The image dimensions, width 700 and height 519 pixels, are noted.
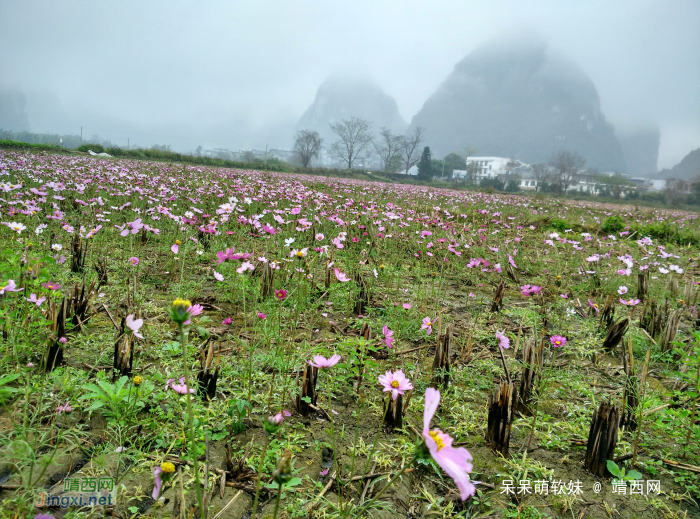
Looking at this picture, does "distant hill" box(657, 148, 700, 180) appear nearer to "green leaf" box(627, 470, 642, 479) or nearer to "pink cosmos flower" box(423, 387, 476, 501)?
"green leaf" box(627, 470, 642, 479)

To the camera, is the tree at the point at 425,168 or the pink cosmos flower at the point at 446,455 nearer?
the pink cosmos flower at the point at 446,455

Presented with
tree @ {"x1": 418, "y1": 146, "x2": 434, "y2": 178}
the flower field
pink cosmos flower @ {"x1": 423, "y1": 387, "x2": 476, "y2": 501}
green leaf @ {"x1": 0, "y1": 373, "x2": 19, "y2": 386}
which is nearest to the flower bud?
the flower field

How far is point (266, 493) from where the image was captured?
1235 millimetres

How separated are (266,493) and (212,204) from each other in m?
4.56

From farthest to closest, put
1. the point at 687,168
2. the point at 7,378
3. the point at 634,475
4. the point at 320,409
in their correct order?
1. the point at 687,168
2. the point at 320,409
3. the point at 634,475
4. the point at 7,378

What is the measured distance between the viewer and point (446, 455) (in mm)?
638

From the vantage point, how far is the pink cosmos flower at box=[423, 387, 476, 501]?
573mm

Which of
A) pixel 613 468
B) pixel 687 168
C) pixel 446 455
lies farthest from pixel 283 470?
pixel 687 168

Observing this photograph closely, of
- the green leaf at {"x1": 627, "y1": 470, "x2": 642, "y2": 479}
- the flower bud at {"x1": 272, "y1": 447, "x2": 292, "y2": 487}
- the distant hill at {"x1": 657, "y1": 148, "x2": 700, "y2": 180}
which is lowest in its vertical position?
the green leaf at {"x1": 627, "y1": 470, "x2": 642, "y2": 479}

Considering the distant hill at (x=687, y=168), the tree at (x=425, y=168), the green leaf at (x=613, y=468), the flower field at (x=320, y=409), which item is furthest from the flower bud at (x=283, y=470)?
the distant hill at (x=687, y=168)

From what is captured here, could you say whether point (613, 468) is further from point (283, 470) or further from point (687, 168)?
point (687, 168)

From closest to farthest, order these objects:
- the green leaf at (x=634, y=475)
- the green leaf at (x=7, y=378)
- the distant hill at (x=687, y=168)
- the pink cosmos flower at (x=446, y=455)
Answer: the pink cosmos flower at (x=446, y=455) → the green leaf at (x=7, y=378) → the green leaf at (x=634, y=475) → the distant hill at (x=687, y=168)

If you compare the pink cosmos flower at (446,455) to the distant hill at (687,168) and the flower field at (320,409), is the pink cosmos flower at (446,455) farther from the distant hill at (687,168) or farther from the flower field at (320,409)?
the distant hill at (687,168)

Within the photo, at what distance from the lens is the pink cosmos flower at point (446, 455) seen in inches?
22.6
